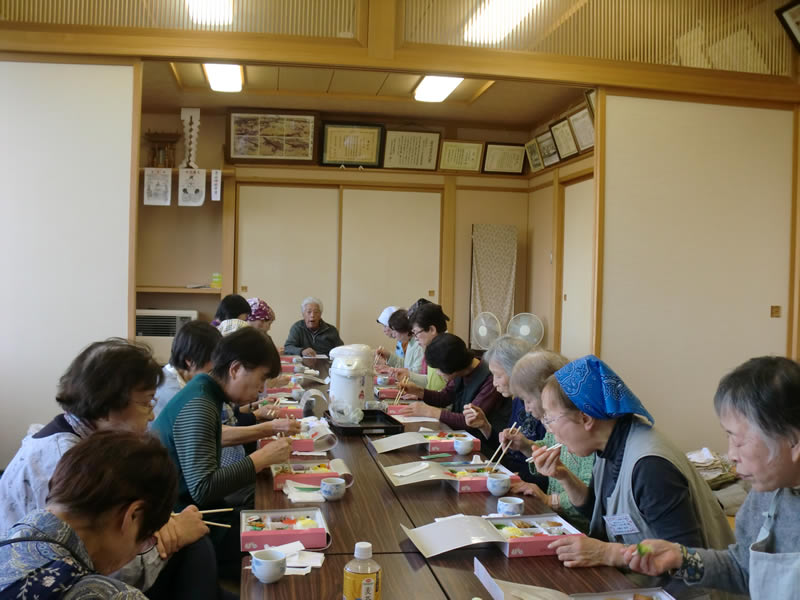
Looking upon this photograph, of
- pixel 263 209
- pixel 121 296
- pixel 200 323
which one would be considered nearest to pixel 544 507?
pixel 200 323

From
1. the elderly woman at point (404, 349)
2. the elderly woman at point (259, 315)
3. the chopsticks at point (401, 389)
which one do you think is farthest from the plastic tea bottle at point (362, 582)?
the elderly woman at point (259, 315)

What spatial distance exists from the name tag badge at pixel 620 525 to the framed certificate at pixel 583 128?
4.60m

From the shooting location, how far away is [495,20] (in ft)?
13.5

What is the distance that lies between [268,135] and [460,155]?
1936 mm

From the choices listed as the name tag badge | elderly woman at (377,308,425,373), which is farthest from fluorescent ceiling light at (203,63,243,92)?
the name tag badge

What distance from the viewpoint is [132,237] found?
3947 millimetres

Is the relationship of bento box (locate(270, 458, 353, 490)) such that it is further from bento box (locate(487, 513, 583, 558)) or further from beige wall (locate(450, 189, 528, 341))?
beige wall (locate(450, 189, 528, 341))

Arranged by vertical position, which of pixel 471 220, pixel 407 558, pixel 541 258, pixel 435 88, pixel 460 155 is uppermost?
pixel 435 88

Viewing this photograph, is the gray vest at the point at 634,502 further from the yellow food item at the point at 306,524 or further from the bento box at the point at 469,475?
the yellow food item at the point at 306,524

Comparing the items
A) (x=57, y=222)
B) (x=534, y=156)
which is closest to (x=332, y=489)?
(x=57, y=222)

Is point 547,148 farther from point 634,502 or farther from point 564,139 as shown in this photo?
point 634,502

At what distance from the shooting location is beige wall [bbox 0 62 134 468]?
3.87m

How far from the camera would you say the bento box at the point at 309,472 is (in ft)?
6.72

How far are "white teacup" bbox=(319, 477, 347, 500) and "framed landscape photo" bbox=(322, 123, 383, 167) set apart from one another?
5207 millimetres
